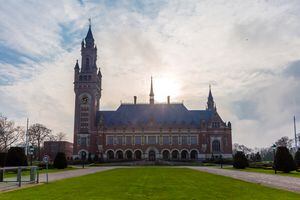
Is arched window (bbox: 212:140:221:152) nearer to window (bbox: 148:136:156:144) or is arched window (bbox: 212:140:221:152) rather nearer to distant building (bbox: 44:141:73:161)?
window (bbox: 148:136:156:144)

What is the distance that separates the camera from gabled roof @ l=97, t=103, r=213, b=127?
320 feet

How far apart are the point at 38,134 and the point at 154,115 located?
2980cm

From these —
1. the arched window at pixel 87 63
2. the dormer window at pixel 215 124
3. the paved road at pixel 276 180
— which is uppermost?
the arched window at pixel 87 63

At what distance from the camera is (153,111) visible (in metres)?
101

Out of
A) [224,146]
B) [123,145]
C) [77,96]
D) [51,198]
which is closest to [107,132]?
[123,145]

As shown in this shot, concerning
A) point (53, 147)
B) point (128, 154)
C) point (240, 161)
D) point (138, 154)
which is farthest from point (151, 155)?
point (240, 161)

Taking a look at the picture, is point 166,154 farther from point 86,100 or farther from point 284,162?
point 284,162

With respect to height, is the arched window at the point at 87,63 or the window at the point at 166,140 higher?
the arched window at the point at 87,63

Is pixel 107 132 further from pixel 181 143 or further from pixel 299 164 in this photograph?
pixel 299 164

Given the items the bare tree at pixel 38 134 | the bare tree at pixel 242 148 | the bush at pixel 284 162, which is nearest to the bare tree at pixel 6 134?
the bare tree at pixel 38 134

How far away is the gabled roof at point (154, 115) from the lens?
97.7m

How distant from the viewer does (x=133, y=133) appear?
96125mm

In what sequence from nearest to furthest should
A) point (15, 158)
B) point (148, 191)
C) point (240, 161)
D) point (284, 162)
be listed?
point (148, 191) → point (284, 162) → point (15, 158) → point (240, 161)

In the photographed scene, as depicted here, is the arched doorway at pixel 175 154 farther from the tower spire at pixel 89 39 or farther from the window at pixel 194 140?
the tower spire at pixel 89 39
